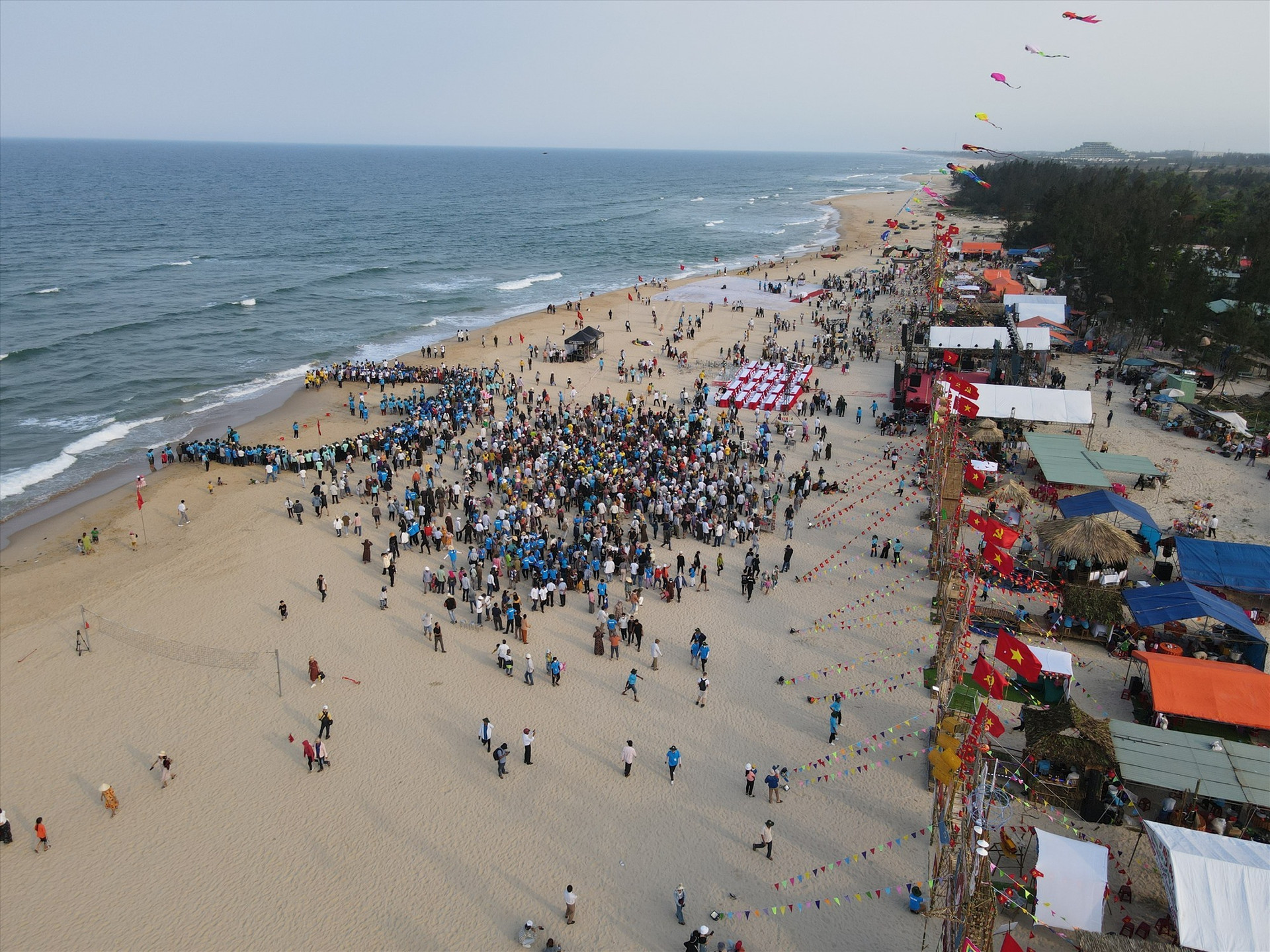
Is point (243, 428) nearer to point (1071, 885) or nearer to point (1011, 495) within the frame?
point (1011, 495)

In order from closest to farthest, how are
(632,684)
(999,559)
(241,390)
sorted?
(999,559) < (632,684) < (241,390)

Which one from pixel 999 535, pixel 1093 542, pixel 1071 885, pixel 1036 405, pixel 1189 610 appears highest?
pixel 999 535

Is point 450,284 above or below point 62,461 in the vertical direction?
above

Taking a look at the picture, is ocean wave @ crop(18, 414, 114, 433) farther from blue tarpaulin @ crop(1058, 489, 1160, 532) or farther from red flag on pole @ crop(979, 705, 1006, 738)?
blue tarpaulin @ crop(1058, 489, 1160, 532)

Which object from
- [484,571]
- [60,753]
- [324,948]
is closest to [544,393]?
[484,571]

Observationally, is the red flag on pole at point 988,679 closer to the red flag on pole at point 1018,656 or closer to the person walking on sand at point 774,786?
the red flag on pole at point 1018,656

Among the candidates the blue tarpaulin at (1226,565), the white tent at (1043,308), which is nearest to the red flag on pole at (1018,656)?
the blue tarpaulin at (1226,565)

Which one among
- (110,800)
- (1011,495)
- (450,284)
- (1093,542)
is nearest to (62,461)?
(110,800)

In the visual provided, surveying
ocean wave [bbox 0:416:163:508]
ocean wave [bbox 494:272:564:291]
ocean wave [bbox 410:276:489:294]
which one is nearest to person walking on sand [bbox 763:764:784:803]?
ocean wave [bbox 0:416:163:508]
